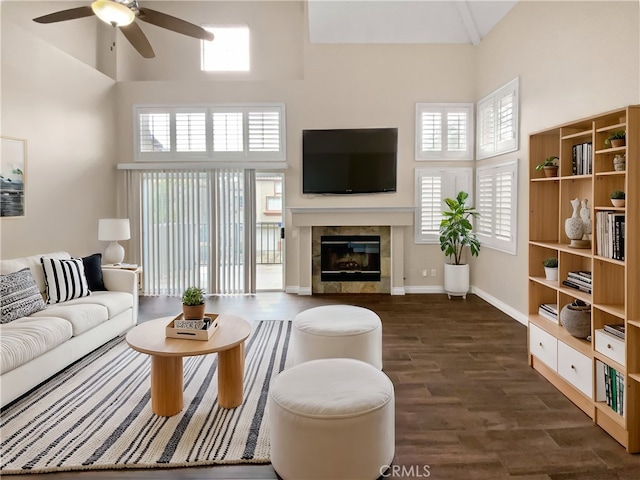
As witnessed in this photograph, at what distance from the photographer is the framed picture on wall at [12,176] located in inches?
162

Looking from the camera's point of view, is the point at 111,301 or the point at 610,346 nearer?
the point at 610,346

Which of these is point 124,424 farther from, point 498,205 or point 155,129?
point 155,129

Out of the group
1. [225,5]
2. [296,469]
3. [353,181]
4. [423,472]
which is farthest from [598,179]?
[225,5]

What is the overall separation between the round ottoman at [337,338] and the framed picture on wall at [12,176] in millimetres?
3189

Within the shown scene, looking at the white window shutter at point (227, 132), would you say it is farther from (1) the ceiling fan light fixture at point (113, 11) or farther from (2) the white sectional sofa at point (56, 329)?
(1) the ceiling fan light fixture at point (113, 11)

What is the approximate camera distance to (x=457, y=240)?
5.88m

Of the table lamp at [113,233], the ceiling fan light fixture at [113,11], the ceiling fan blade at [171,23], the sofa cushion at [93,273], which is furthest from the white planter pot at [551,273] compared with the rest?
the table lamp at [113,233]

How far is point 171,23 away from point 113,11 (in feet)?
2.20

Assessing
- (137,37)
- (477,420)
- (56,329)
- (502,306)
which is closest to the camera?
(477,420)

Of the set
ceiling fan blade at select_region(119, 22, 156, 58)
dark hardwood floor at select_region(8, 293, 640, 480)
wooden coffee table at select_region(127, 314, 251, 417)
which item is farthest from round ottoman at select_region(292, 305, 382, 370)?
ceiling fan blade at select_region(119, 22, 156, 58)

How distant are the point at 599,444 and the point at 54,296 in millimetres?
4468

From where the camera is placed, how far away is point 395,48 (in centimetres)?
630

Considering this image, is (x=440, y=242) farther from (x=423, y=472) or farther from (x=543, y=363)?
(x=423, y=472)

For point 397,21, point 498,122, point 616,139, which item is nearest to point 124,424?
point 616,139
